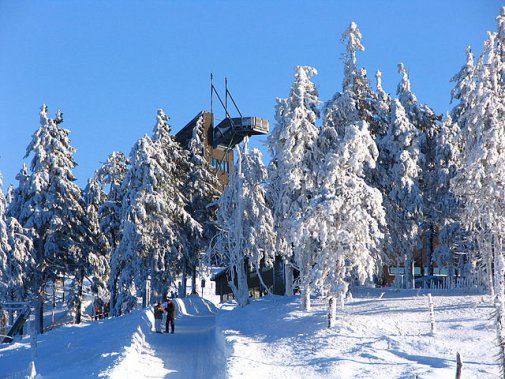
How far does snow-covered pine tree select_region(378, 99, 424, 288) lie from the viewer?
36438 mm

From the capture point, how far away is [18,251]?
1454 inches

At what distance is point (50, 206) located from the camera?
1570 inches

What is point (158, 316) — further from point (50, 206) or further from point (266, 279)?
point (266, 279)

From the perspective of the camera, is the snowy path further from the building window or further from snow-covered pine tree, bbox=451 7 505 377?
the building window

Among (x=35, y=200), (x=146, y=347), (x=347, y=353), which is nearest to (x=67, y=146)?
(x=35, y=200)

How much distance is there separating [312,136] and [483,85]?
11.0m

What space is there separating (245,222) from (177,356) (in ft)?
53.5

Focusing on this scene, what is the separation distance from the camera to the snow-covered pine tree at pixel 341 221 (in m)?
23.2

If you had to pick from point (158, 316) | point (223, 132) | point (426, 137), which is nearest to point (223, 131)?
point (223, 132)

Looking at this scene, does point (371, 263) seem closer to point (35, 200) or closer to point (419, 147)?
point (419, 147)

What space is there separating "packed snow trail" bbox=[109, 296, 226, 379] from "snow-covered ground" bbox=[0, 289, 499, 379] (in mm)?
35

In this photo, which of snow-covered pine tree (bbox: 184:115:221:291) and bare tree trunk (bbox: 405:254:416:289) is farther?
snow-covered pine tree (bbox: 184:115:221:291)

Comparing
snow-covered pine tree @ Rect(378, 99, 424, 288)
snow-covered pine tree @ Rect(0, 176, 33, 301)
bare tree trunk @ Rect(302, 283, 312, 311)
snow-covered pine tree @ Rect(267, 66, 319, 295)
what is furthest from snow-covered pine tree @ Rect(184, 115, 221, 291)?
bare tree trunk @ Rect(302, 283, 312, 311)

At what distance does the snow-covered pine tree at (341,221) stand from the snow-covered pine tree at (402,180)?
12.4 meters
